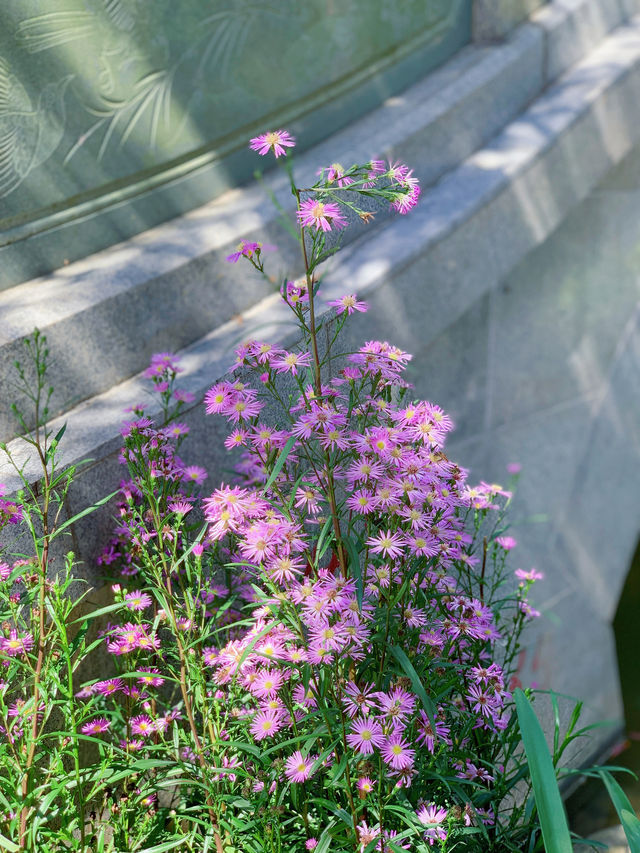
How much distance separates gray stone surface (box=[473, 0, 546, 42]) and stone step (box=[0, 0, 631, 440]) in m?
0.06

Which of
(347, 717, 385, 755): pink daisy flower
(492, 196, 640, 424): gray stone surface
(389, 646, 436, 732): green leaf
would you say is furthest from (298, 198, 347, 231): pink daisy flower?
(492, 196, 640, 424): gray stone surface

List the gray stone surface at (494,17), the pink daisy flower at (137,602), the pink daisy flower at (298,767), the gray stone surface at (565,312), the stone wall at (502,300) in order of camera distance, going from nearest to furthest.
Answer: the pink daisy flower at (298,767) → the pink daisy flower at (137,602) → the stone wall at (502,300) → the gray stone surface at (494,17) → the gray stone surface at (565,312)

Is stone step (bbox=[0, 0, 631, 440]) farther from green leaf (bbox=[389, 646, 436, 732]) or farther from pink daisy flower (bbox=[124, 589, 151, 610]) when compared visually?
green leaf (bbox=[389, 646, 436, 732])

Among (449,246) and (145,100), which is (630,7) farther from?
(145,100)

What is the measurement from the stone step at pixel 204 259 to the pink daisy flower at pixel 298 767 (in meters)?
1.23

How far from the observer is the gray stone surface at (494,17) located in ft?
14.2

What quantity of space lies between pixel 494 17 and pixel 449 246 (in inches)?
57.9

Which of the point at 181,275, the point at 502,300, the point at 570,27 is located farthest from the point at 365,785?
the point at 570,27

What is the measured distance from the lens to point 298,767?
1561mm

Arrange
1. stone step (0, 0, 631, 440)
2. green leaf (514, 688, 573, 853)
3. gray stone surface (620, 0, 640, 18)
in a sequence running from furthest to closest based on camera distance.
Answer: gray stone surface (620, 0, 640, 18)
stone step (0, 0, 631, 440)
green leaf (514, 688, 573, 853)

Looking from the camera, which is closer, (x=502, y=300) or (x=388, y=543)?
(x=388, y=543)

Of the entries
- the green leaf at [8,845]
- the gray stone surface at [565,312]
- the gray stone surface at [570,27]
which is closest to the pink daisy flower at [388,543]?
the green leaf at [8,845]

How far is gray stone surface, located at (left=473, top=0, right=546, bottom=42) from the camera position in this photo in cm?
434

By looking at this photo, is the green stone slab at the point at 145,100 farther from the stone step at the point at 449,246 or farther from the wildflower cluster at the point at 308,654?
the wildflower cluster at the point at 308,654
